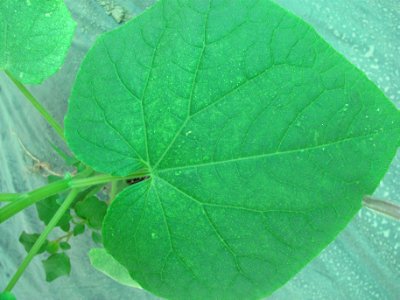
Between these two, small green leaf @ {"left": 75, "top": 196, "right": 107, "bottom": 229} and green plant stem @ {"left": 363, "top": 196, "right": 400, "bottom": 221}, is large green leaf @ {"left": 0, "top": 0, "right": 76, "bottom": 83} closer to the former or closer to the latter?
small green leaf @ {"left": 75, "top": 196, "right": 107, "bottom": 229}

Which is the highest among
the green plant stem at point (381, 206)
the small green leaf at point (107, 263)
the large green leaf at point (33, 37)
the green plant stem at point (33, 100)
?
the green plant stem at point (381, 206)

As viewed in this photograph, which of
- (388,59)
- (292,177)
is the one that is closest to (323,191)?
(292,177)

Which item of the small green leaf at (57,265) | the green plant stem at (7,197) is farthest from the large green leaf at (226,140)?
the small green leaf at (57,265)

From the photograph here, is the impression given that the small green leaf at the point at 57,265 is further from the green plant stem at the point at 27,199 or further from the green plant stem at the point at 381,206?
the green plant stem at the point at 381,206

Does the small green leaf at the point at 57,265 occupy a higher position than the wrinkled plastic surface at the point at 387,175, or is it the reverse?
the wrinkled plastic surface at the point at 387,175

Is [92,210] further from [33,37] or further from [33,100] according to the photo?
[33,37]

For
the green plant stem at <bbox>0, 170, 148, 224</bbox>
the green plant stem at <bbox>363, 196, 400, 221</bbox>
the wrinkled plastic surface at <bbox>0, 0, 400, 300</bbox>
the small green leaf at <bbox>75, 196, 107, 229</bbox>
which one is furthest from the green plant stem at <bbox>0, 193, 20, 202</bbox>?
the green plant stem at <bbox>363, 196, 400, 221</bbox>

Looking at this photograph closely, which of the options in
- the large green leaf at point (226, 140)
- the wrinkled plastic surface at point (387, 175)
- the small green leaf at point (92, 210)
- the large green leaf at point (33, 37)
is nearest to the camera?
the large green leaf at point (226, 140)

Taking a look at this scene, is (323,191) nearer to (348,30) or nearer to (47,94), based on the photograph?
(348,30)
